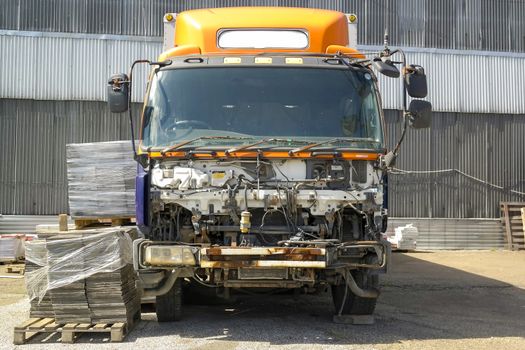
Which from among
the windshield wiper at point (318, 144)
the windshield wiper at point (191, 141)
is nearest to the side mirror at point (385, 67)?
the windshield wiper at point (318, 144)

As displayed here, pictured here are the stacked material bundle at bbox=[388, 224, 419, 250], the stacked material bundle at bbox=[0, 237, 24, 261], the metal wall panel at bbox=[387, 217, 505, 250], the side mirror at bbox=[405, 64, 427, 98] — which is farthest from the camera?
the metal wall panel at bbox=[387, 217, 505, 250]

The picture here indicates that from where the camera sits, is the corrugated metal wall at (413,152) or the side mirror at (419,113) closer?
the side mirror at (419,113)

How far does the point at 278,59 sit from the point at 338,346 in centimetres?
321

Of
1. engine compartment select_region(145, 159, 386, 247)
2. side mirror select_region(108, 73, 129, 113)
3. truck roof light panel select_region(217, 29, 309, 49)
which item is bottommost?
engine compartment select_region(145, 159, 386, 247)

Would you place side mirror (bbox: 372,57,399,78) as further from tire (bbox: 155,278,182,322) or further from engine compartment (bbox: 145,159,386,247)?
tire (bbox: 155,278,182,322)

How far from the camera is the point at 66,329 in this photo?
657cm

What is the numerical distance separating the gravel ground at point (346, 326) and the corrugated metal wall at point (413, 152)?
7991mm

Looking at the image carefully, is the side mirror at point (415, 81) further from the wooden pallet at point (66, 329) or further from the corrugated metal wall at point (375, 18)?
the corrugated metal wall at point (375, 18)

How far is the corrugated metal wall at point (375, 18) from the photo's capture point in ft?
59.3

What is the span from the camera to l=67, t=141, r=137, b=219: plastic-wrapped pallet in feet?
29.7

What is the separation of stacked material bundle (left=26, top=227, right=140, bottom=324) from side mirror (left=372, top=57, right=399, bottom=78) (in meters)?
3.48

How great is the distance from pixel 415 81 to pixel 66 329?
4658 millimetres

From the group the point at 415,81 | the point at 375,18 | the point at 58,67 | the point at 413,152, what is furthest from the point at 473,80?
the point at 415,81

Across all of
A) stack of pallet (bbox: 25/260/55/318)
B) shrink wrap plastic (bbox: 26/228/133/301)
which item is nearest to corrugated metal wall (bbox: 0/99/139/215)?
stack of pallet (bbox: 25/260/55/318)
